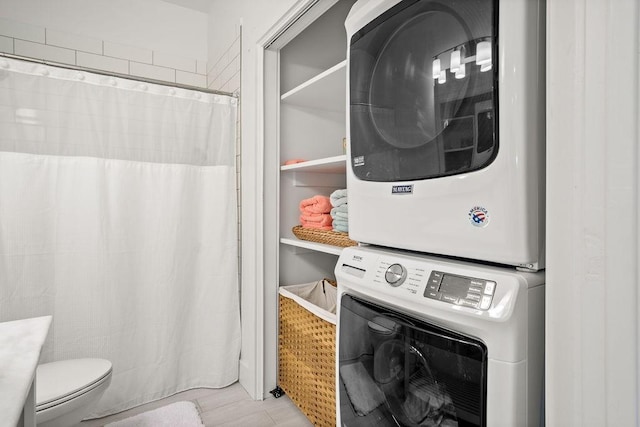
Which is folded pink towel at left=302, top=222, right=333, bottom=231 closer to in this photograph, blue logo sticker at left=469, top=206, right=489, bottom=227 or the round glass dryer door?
the round glass dryer door

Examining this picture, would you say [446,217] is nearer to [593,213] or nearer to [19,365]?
[593,213]

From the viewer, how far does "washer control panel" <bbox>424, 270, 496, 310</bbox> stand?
30.3 inches

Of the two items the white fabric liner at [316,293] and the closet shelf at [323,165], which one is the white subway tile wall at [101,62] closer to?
the closet shelf at [323,165]

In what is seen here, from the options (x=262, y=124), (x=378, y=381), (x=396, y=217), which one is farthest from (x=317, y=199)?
(x=378, y=381)

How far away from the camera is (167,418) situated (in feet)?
5.91

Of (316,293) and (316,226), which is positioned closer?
(316,226)

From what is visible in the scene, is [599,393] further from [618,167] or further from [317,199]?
[317,199]

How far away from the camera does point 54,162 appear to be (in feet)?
5.76

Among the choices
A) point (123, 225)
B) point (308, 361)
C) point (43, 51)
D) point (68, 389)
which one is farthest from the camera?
point (43, 51)

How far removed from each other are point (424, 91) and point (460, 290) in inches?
20.0

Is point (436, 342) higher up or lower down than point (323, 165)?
lower down

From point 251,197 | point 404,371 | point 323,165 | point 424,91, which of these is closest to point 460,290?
point 404,371

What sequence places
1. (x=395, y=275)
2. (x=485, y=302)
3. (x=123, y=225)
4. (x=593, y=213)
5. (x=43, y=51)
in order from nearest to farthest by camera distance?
(x=593, y=213) < (x=485, y=302) < (x=395, y=275) < (x=123, y=225) < (x=43, y=51)

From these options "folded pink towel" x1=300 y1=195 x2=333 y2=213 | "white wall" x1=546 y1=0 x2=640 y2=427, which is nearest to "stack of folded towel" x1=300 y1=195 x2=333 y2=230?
"folded pink towel" x1=300 y1=195 x2=333 y2=213
